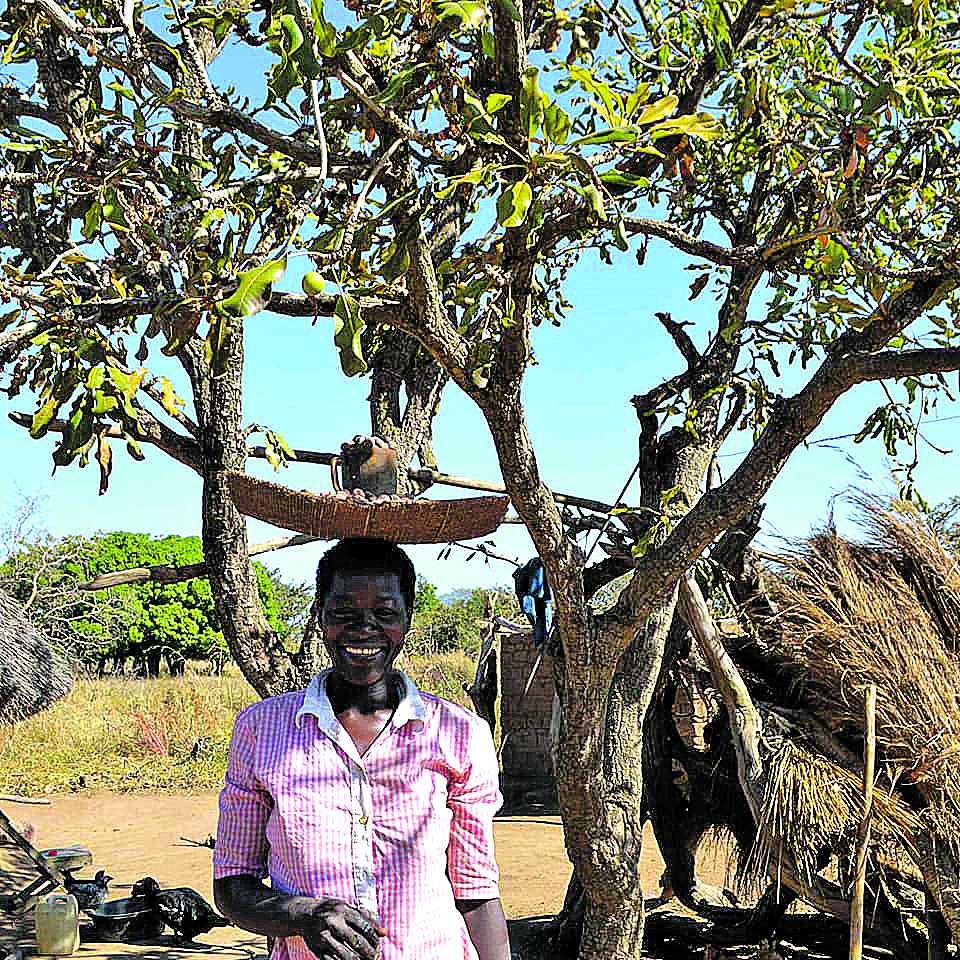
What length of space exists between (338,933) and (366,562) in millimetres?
741

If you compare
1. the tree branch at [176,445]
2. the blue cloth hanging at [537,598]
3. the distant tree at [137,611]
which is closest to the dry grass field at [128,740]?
the distant tree at [137,611]

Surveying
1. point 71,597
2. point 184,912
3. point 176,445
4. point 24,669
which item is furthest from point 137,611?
point 176,445

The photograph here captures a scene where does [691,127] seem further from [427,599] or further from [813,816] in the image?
[427,599]

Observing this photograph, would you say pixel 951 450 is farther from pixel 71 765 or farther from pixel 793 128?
pixel 71 765

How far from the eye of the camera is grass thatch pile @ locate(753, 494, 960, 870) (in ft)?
15.6

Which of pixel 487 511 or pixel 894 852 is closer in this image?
pixel 487 511

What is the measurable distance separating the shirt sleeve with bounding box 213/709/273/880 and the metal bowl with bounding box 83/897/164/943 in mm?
5227

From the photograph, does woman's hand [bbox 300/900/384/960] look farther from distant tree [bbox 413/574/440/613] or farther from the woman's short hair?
distant tree [bbox 413/574/440/613]

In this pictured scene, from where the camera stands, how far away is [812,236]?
3.50 m

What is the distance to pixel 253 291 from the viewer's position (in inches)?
81.0

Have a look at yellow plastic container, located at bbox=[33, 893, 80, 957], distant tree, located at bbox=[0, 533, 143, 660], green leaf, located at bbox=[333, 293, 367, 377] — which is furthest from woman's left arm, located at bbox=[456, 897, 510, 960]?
distant tree, located at bbox=[0, 533, 143, 660]

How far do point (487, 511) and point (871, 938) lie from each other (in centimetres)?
405

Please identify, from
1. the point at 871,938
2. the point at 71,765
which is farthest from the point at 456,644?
the point at 871,938

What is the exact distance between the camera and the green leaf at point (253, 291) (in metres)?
2.04
